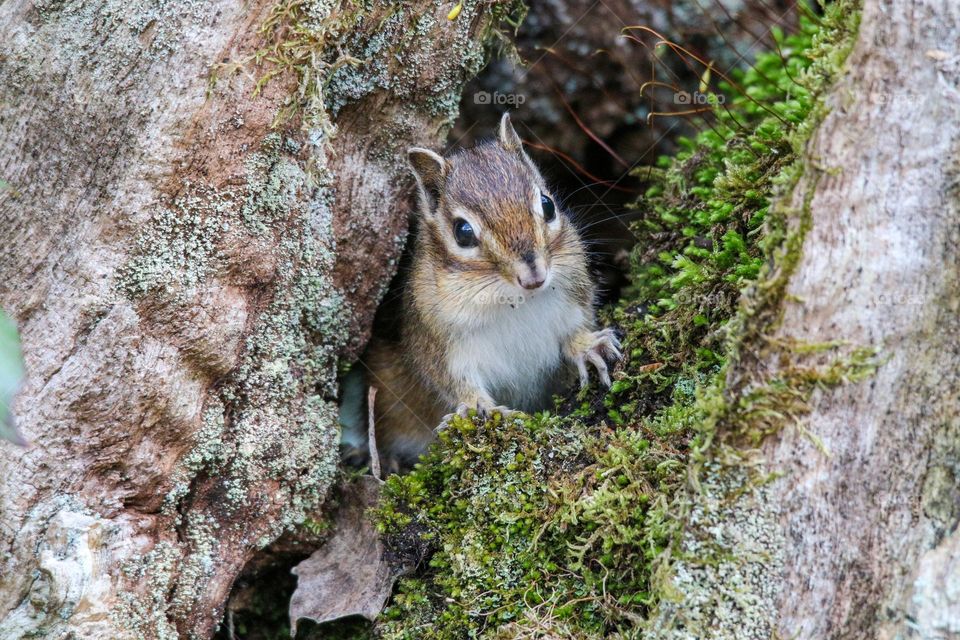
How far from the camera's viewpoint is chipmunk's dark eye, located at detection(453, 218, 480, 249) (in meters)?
4.20

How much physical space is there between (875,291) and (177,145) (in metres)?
2.59

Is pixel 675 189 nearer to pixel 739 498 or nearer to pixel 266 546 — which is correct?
pixel 739 498

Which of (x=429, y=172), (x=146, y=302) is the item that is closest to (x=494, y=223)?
(x=429, y=172)

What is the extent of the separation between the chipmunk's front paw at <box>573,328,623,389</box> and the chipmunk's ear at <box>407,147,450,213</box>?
109 centimetres

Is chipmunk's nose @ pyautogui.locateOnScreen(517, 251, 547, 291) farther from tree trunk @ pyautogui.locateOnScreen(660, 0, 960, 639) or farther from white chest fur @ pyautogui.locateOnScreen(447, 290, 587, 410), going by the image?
tree trunk @ pyautogui.locateOnScreen(660, 0, 960, 639)

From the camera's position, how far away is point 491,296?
4.16 metres

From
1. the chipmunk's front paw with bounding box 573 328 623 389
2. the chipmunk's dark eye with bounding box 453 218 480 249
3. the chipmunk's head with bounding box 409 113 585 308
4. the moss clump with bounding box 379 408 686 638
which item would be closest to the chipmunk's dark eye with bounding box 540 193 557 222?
the chipmunk's head with bounding box 409 113 585 308

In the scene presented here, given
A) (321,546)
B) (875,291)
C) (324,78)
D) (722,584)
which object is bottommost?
(321,546)

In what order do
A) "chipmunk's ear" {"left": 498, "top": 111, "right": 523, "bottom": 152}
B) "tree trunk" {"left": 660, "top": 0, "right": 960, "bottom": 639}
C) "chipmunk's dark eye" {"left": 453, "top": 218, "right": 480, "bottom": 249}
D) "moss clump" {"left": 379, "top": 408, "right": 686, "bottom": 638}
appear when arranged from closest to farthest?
"tree trunk" {"left": 660, "top": 0, "right": 960, "bottom": 639} < "moss clump" {"left": 379, "top": 408, "right": 686, "bottom": 638} < "chipmunk's dark eye" {"left": 453, "top": 218, "right": 480, "bottom": 249} < "chipmunk's ear" {"left": 498, "top": 111, "right": 523, "bottom": 152}

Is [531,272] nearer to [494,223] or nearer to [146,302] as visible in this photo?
[494,223]

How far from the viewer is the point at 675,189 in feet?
15.1

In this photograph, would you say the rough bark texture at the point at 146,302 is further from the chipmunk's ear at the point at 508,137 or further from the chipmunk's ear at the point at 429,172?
the chipmunk's ear at the point at 508,137

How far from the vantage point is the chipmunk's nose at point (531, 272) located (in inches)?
151

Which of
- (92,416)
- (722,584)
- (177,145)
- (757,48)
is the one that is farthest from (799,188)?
(757,48)
